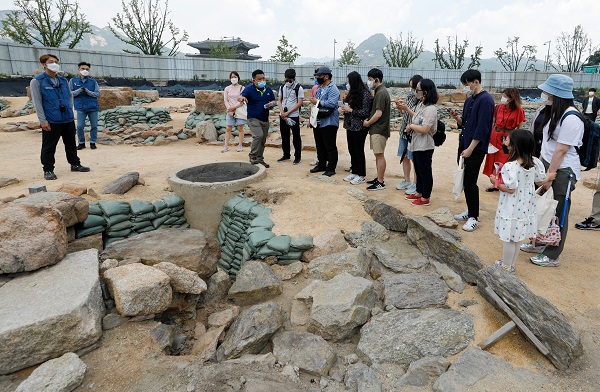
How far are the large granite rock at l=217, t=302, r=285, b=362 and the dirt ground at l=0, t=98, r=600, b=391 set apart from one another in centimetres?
56

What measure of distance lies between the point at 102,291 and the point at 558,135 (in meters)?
4.00

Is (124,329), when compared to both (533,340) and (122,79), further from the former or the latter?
(122,79)

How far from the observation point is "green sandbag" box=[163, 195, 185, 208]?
17.4ft

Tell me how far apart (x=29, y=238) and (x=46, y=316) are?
80 cm

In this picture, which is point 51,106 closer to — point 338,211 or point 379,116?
point 338,211

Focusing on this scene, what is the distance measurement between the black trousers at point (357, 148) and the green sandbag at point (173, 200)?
2572 mm

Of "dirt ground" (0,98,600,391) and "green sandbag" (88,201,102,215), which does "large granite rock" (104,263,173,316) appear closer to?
"dirt ground" (0,98,600,391)

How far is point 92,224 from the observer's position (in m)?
4.51

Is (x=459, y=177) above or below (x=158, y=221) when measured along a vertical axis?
above

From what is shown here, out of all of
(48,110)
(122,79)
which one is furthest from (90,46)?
(48,110)

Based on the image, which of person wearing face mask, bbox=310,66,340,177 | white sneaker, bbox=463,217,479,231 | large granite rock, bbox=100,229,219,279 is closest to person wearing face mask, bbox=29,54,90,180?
large granite rock, bbox=100,229,219,279

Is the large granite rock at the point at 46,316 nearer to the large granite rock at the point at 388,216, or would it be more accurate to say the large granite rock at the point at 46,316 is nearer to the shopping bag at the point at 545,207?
the large granite rock at the point at 388,216

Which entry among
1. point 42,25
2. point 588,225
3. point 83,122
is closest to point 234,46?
point 42,25

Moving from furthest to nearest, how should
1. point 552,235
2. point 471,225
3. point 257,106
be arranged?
1. point 257,106
2. point 471,225
3. point 552,235
